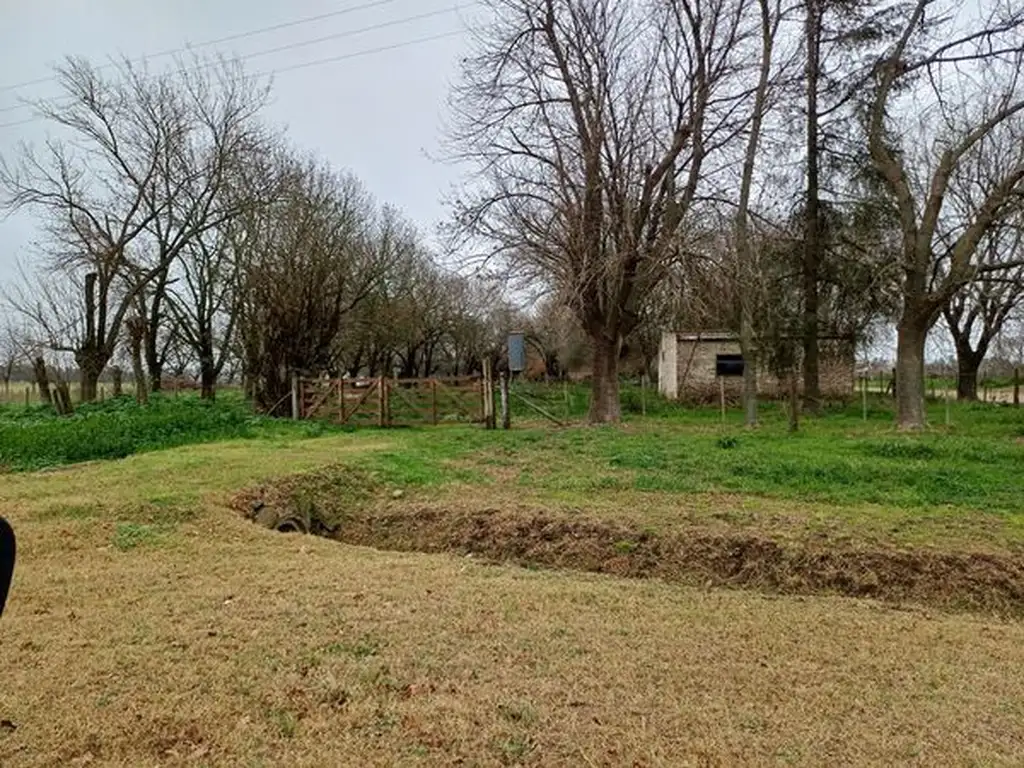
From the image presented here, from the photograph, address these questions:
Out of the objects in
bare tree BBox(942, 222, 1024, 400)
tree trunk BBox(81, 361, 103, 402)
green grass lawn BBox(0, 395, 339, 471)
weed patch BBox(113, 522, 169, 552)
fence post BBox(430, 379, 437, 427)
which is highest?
bare tree BBox(942, 222, 1024, 400)

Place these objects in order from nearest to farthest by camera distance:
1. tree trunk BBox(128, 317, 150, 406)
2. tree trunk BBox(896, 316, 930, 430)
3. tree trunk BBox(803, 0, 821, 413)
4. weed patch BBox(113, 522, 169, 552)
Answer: weed patch BBox(113, 522, 169, 552) < tree trunk BBox(896, 316, 930, 430) < tree trunk BBox(803, 0, 821, 413) < tree trunk BBox(128, 317, 150, 406)

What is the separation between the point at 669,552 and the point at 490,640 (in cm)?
280

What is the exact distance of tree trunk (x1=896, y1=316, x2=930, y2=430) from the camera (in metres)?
15.7

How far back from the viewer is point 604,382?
59.2ft

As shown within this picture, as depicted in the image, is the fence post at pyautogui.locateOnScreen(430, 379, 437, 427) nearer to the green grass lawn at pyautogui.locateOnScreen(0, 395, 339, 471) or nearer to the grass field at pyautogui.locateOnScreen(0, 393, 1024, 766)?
the green grass lawn at pyautogui.locateOnScreen(0, 395, 339, 471)

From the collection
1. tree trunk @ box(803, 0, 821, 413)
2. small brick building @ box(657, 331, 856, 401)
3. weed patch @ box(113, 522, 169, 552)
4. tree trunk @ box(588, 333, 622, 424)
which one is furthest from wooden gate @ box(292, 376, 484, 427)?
small brick building @ box(657, 331, 856, 401)

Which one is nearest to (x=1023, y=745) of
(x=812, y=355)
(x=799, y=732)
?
(x=799, y=732)

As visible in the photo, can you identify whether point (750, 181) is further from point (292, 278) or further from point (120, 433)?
point (120, 433)

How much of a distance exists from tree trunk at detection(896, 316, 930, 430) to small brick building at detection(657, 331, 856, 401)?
943 centimetres

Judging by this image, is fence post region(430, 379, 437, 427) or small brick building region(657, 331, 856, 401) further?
small brick building region(657, 331, 856, 401)

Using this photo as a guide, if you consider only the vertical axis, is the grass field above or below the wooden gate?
below

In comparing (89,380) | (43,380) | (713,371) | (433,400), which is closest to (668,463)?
(433,400)

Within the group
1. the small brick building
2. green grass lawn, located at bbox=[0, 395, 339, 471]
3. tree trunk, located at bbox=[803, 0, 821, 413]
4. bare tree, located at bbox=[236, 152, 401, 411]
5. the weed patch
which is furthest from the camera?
the small brick building

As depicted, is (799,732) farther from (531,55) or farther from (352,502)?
(531,55)
